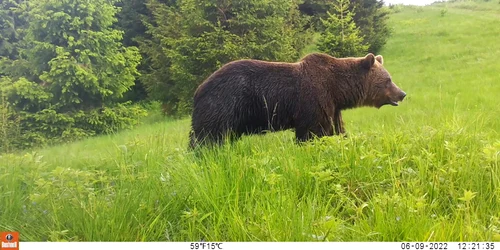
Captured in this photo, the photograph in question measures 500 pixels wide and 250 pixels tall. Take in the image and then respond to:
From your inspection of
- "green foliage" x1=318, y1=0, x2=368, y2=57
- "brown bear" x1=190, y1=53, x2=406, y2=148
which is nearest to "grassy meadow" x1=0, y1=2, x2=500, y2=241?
"brown bear" x1=190, y1=53, x2=406, y2=148

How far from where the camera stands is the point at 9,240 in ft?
7.86

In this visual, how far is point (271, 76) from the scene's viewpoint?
4.53 metres

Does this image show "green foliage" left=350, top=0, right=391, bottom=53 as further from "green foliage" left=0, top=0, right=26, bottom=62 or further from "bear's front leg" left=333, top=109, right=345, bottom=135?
"green foliage" left=0, top=0, right=26, bottom=62

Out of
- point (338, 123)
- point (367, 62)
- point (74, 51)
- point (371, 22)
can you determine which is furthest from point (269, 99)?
point (74, 51)

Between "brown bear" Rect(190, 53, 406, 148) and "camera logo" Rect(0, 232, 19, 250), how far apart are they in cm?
212

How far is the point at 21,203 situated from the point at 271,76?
8.57 ft

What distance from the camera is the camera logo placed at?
2.37 meters

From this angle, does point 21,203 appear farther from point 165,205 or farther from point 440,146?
point 440,146

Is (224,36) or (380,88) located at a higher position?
(224,36)

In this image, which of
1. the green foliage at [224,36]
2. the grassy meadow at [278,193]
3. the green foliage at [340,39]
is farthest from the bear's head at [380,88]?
the green foliage at [224,36]

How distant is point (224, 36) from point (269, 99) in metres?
4.85

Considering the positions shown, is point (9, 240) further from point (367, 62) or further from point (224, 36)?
point (224, 36)

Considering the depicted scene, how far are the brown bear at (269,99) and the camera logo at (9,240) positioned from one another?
6.95ft

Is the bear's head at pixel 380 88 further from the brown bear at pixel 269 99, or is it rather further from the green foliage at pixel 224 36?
the green foliage at pixel 224 36
